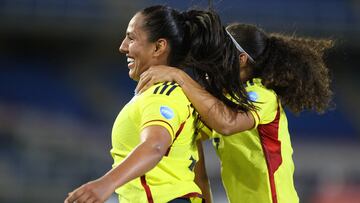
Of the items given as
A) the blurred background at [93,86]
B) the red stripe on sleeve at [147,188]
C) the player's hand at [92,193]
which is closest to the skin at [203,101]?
the red stripe on sleeve at [147,188]

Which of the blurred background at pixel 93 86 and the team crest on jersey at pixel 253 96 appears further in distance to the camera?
the blurred background at pixel 93 86

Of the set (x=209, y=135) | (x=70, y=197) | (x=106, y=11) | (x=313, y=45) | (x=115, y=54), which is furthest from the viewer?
(x=115, y=54)

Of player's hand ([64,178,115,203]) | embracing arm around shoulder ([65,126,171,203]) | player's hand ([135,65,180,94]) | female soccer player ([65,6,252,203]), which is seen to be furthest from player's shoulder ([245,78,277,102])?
player's hand ([64,178,115,203])

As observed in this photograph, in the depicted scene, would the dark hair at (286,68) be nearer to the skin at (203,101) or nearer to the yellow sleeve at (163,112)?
the skin at (203,101)

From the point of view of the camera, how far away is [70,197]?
1979 mm

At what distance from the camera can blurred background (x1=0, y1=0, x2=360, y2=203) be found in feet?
31.3

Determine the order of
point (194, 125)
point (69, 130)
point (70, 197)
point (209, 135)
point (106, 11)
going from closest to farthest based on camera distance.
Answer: point (70, 197) → point (194, 125) → point (209, 135) → point (69, 130) → point (106, 11)

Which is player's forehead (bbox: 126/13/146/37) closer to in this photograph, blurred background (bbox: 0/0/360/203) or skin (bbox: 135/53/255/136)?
skin (bbox: 135/53/255/136)

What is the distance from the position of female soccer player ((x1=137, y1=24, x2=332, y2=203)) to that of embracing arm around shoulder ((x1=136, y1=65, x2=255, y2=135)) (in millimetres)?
57

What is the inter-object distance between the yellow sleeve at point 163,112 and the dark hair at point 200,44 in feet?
1.03

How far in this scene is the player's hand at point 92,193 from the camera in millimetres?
1977

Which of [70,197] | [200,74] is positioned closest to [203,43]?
[200,74]

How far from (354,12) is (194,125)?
374 inches

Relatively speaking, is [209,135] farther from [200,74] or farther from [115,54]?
[115,54]
